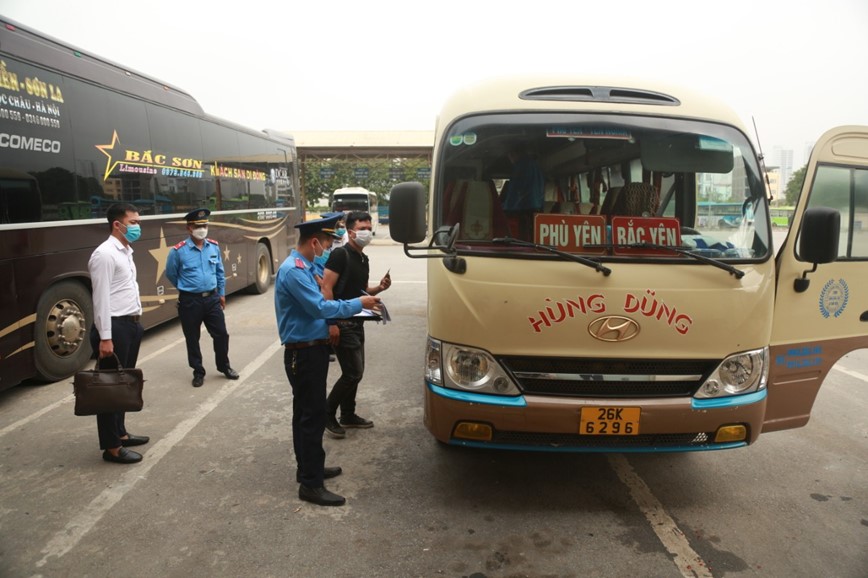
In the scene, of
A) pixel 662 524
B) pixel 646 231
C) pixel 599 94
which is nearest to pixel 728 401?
pixel 662 524

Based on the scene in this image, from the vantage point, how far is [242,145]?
11.2m

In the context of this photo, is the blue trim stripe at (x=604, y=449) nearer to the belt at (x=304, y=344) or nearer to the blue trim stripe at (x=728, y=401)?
the blue trim stripe at (x=728, y=401)

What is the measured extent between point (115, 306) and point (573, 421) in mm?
3300

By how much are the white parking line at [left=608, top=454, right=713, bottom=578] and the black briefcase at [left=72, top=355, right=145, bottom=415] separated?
343 centimetres

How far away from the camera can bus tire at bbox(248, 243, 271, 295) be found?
468 inches

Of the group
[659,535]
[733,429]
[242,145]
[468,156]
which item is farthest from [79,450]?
[242,145]

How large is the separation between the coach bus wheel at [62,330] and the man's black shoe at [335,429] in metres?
3.32

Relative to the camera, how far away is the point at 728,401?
311cm

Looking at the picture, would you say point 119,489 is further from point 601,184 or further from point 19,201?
point 601,184

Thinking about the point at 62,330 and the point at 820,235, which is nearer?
the point at 820,235

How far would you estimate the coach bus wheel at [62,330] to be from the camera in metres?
5.68

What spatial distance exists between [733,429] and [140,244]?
23.7ft

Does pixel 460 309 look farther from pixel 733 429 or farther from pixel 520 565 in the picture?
pixel 733 429

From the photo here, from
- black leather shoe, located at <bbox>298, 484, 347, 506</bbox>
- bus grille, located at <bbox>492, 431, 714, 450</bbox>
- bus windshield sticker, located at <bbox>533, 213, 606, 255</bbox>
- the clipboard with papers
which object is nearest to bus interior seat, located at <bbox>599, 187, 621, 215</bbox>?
bus windshield sticker, located at <bbox>533, 213, 606, 255</bbox>
